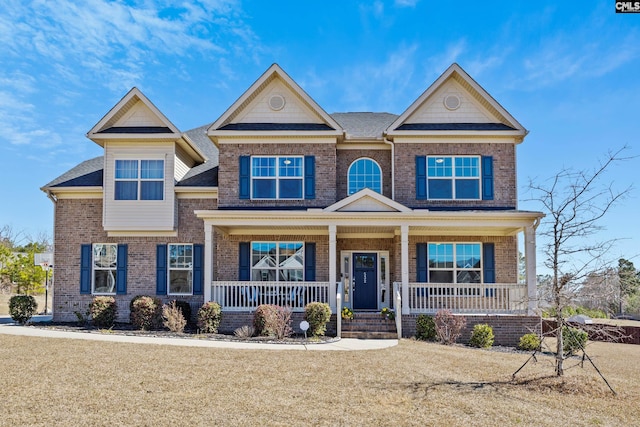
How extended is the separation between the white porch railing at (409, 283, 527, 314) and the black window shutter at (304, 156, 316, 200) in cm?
466

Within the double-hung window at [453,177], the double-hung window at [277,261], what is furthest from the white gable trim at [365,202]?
the double-hung window at [277,261]

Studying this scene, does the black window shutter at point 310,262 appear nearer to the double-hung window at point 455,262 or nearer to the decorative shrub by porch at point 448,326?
the double-hung window at point 455,262

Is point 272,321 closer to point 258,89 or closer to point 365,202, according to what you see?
point 365,202

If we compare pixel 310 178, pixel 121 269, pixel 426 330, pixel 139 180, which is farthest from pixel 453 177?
pixel 121 269

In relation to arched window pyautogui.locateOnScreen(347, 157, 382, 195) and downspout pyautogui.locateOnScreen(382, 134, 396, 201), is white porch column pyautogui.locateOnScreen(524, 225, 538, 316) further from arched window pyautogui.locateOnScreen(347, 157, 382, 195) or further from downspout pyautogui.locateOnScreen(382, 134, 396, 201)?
arched window pyautogui.locateOnScreen(347, 157, 382, 195)

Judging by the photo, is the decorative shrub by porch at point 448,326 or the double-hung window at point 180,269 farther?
the double-hung window at point 180,269

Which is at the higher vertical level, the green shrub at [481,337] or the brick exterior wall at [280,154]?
the brick exterior wall at [280,154]

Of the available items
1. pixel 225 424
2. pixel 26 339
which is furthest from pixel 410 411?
pixel 26 339

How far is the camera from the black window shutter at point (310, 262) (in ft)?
64.9

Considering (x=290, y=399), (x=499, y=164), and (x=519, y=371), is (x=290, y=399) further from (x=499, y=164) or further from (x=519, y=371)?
(x=499, y=164)

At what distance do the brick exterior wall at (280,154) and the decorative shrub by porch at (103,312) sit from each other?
4.85m

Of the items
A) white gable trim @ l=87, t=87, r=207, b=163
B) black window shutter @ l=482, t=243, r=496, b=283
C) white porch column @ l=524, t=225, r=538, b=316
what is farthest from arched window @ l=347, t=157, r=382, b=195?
white gable trim @ l=87, t=87, r=207, b=163

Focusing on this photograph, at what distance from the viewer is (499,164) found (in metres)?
19.8

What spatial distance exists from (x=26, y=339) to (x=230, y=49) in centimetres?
1125
